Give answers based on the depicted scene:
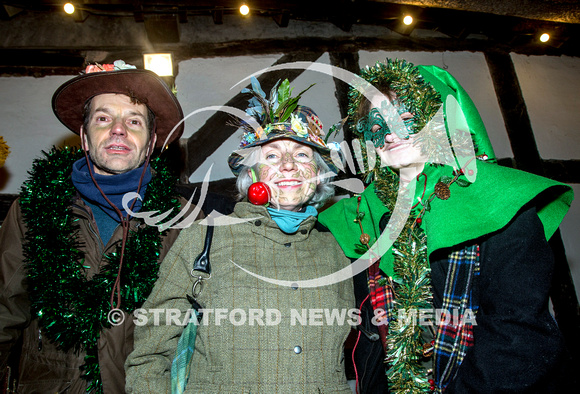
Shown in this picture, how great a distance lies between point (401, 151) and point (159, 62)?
9.26ft

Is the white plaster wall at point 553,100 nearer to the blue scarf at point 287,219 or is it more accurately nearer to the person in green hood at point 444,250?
the person in green hood at point 444,250

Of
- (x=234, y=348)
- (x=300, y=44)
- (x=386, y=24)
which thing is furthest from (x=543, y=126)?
(x=234, y=348)

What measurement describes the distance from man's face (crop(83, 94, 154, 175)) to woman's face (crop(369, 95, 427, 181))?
143 centimetres

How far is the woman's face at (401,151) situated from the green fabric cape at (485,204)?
0.24 ft

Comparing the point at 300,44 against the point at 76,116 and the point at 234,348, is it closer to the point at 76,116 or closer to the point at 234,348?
the point at 76,116

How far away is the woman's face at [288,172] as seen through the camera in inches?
82.6

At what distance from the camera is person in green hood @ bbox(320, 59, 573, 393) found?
145 centimetres

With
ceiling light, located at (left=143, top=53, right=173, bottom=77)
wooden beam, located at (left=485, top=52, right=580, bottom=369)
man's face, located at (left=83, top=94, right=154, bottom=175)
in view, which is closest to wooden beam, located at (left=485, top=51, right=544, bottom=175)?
wooden beam, located at (left=485, top=52, right=580, bottom=369)

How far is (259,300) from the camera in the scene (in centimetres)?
181

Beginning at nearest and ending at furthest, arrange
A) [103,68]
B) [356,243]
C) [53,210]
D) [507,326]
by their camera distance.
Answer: [507,326], [53,210], [356,243], [103,68]

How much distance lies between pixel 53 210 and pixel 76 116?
→ 803 mm

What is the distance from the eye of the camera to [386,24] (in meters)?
4.50

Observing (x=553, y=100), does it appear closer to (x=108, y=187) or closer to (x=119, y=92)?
(x=119, y=92)

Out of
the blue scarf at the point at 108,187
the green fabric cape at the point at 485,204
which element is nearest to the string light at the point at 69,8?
the blue scarf at the point at 108,187
